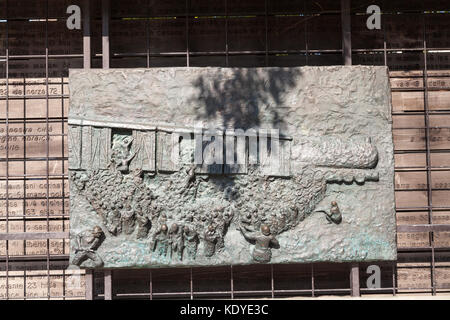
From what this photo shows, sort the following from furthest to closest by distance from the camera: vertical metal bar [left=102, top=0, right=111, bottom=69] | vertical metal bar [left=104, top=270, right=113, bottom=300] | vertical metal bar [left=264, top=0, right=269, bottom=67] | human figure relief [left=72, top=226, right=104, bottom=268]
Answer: vertical metal bar [left=264, top=0, right=269, bottom=67], vertical metal bar [left=102, top=0, right=111, bottom=69], vertical metal bar [left=104, top=270, right=113, bottom=300], human figure relief [left=72, top=226, right=104, bottom=268]

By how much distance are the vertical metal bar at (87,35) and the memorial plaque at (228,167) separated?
36 centimetres

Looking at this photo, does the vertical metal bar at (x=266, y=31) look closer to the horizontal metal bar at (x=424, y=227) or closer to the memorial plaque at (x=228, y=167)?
the memorial plaque at (x=228, y=167)

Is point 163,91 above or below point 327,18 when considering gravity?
below

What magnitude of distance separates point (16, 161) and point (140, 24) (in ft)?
8.23

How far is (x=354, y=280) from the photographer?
20.9 ft

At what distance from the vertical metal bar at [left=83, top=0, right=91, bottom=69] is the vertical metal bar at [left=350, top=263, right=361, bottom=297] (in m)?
4.09

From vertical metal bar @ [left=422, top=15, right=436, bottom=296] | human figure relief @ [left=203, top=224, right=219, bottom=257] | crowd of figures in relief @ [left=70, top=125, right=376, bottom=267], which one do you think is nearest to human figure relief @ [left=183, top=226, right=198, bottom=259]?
crowd of figures in relief @ [left=70, top=125, right=376, bottom=267]

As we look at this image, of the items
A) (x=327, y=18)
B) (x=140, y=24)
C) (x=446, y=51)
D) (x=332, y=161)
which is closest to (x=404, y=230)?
(x=332, y=161)

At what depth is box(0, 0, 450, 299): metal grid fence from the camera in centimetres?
686

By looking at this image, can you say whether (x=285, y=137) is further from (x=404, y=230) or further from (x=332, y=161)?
(x=404, y=230)

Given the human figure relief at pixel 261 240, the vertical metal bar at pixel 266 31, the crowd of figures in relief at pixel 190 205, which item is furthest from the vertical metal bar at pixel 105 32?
the human figure relief at pixel 261 240

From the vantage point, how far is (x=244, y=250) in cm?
609

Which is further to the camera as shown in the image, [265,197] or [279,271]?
[279,271]

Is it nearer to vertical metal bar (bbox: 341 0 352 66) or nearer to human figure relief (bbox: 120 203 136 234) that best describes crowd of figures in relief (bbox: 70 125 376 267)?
human figure relief (bbox: 120 203 136 234)
